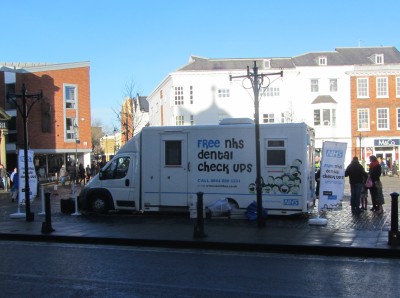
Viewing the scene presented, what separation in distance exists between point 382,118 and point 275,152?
4152cm

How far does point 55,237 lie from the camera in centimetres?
1134

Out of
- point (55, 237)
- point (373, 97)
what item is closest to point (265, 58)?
point (373, 97)

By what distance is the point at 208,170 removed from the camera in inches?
575

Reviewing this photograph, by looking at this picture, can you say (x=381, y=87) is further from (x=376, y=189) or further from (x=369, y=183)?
(x=376, y=189)

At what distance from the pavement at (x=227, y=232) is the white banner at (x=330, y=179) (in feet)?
1.99

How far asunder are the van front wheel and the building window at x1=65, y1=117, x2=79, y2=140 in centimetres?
3386

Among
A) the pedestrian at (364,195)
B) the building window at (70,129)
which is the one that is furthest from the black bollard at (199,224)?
the building window at (70,129)

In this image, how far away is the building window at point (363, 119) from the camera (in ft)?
170

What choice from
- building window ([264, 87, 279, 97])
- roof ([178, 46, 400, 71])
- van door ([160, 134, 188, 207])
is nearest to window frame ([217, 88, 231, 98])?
roof ([178, 46, 400, 71])

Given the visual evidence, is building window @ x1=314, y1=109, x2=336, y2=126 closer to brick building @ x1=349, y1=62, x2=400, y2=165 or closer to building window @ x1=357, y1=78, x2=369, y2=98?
brick building @ x1=349, y1=62, x2=400, y2=165

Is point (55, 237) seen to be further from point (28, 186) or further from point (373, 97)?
point (373, 97)

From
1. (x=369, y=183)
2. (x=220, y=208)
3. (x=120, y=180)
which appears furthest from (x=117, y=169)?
(x=369, y=183)

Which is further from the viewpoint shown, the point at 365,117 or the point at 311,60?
the point at 311,60

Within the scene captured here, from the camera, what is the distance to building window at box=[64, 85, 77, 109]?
4906cm
